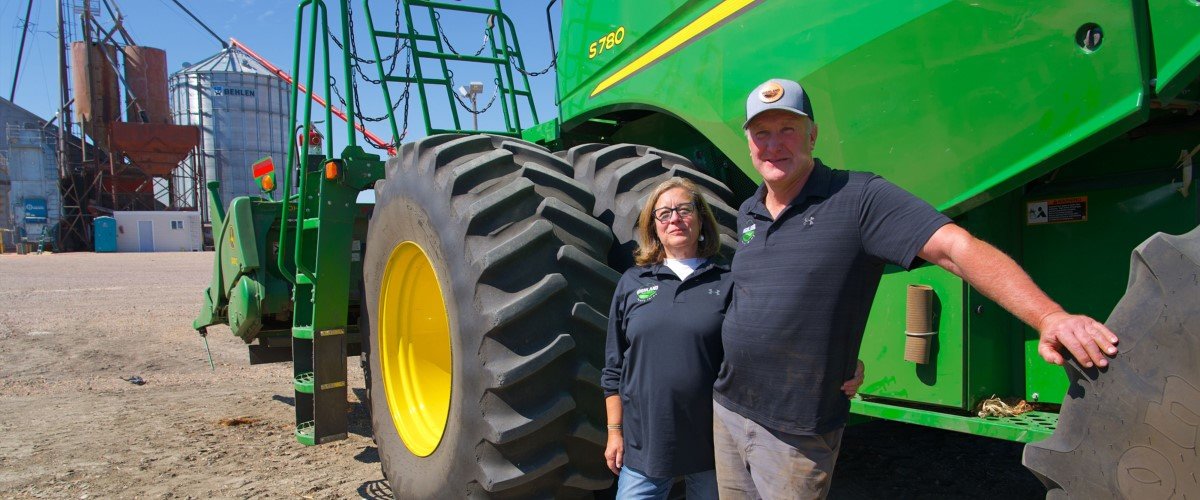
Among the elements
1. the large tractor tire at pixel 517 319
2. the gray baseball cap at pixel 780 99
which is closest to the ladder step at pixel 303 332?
the large tractor tire at pixel 517 319

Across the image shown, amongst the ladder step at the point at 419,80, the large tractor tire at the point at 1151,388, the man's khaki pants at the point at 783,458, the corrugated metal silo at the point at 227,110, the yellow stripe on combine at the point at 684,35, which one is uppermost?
the corrugated metal silo at the point at 227,110

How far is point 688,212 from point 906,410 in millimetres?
923

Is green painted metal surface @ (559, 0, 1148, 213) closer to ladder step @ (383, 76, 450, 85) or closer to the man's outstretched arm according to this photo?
the man's outstretched arm

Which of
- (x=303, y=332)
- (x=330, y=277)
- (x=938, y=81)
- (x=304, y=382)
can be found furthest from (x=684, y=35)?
(x=304, y=382)

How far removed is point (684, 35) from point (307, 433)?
3.08 metres

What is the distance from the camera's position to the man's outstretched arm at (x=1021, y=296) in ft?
4.78

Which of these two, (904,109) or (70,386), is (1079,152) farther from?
(70,386)

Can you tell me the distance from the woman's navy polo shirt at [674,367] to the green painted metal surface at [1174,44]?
112 cm

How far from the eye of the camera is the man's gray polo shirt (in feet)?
6.08

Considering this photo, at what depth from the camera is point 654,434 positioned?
2.25 meters

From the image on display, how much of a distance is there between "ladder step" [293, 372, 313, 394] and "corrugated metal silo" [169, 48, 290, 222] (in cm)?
4240

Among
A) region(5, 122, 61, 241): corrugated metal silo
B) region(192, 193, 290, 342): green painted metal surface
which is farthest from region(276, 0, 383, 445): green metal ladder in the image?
region(5, 122, 61, 241): corrugated metal silo

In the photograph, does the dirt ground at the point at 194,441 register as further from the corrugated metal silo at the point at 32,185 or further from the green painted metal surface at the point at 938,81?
the corrugated metal silo at the point at 32,185

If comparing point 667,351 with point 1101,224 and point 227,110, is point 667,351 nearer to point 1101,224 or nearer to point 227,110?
point 1101,224
